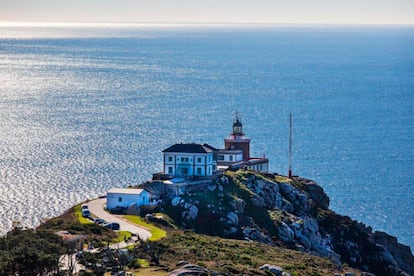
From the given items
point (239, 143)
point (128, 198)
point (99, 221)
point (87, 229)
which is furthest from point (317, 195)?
point (87, 229)

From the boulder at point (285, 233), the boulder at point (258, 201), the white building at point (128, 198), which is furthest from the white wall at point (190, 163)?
the boulder at point (285, 233)

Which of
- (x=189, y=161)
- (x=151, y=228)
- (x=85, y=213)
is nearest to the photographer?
(x=151, y=228)

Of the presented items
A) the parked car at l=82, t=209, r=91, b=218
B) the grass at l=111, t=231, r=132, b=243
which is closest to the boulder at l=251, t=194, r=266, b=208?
the parked car at l=82, t=209, r=91, b=218

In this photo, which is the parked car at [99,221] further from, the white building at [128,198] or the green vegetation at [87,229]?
the white building at [128,198]

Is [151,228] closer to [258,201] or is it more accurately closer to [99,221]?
[99,221]

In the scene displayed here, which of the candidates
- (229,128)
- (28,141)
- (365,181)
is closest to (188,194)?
(365,181)

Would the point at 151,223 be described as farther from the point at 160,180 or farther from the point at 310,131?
the point at 310,131
